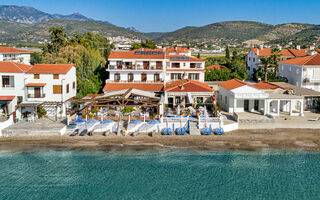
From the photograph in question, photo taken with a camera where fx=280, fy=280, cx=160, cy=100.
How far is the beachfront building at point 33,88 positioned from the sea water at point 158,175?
10.5 m

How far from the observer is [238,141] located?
30.5 m

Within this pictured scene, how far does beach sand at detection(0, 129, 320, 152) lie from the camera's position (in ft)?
96.0

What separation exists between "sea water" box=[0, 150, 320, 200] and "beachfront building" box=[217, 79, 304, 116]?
10898 mm

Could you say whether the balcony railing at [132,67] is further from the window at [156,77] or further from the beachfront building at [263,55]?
the beachfront building at [263,55]

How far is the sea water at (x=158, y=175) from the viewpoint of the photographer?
21938 mm

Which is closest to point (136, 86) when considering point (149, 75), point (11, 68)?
point (149, 75)

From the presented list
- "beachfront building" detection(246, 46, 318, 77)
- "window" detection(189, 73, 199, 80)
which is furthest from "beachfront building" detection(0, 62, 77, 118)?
"beachfront building" detection(246, 46, 318, 77)

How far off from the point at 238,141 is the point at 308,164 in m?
7.06

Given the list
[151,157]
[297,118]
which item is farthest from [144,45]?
[151,157]

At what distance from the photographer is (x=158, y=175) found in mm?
24500

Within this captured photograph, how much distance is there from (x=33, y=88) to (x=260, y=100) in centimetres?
3103

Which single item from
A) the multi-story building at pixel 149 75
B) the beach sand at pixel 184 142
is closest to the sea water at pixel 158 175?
the beach sand at pixel 184 142

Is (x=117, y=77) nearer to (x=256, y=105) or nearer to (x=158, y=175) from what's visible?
(x=256, y=105)

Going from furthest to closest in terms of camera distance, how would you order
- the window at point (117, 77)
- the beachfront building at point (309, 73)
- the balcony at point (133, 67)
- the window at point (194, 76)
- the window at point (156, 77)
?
the window at point (194, 76) → the beachfront building at point (309, 73) → the window at point (117, 77) → the window at point (156, 77) → the balcony at point (133, 67)
